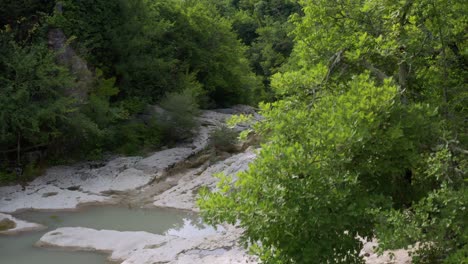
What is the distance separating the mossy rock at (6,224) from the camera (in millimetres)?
14287

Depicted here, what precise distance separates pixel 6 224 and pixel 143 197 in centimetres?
448

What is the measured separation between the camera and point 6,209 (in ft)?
52.6

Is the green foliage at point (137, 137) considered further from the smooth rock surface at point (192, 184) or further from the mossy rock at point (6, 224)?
the mossy rock at point (6, 224)

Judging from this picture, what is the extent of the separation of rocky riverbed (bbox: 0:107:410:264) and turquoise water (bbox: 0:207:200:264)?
11.9 inches

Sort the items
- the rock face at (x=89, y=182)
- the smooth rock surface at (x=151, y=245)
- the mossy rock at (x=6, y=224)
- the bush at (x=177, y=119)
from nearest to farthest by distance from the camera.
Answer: the smooth rock surface at (x=151, y=245)
the mossy rock at (x=6, y=224)
the rock face at (x=89, y=182)
the bush at (x=177, y=119)

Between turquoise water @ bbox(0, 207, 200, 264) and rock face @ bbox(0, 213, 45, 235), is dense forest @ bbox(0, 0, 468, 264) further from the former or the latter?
rock face @ bbox(0, 213, 45, 235)

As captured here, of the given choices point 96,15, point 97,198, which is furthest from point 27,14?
point 97,198

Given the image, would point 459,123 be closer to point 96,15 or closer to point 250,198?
point 250,198

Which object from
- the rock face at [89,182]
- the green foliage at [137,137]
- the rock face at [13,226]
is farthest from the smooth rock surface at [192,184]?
the rock face at [13,226]

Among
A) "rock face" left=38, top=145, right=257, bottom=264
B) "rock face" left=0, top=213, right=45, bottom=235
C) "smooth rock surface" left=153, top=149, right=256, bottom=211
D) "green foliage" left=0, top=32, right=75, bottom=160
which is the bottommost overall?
"smooth rock surface" left=153, top=149, right=256, bottom=211

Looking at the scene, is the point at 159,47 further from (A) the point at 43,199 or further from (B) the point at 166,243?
(B) the point at 166,243

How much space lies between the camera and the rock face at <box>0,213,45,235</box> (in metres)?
14.1

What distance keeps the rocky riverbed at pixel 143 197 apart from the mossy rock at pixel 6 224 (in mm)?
101

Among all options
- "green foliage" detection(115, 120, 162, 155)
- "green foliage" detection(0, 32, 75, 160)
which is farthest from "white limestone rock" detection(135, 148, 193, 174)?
"green foliage" detection(0, 32, 75, 160)
